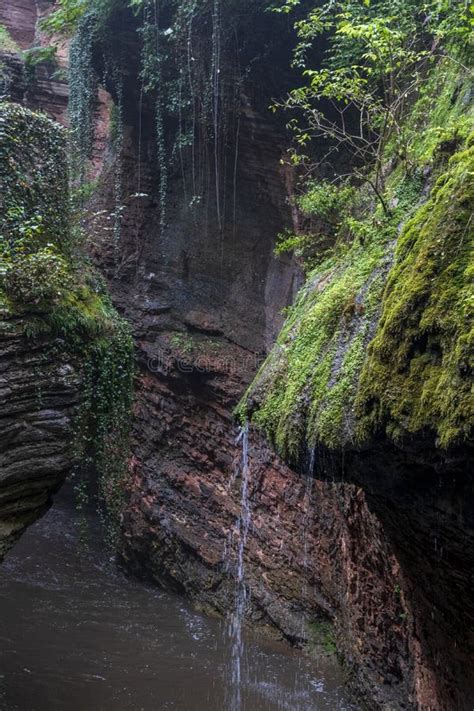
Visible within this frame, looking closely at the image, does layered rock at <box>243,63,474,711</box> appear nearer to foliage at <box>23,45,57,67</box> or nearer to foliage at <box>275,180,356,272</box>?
foliage at <box>275,180,356,272</box>

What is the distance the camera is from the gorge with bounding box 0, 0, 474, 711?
13.7 feet

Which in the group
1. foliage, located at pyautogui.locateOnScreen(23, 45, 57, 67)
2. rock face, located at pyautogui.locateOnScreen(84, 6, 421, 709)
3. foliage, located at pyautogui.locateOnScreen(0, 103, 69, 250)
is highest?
foliage, located at pyautogui.locateOnScreen(23, 45, 57, 67)

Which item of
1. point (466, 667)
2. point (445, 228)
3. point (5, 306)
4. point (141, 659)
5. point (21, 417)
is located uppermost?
point (445, 228)

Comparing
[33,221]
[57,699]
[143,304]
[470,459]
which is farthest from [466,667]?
[143,304]

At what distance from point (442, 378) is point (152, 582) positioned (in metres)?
8.98

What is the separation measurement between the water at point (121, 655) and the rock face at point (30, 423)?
1925 millimetres

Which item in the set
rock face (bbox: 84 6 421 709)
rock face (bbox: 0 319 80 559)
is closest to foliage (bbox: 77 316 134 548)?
rock face (bbox: 0 319 80 559)

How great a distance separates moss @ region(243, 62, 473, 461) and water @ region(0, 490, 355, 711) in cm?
356

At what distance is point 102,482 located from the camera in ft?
33.3

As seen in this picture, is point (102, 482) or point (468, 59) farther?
point (102, 482)

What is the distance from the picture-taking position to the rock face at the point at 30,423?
632 cm

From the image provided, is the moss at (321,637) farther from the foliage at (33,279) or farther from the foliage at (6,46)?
the foliage at (6,46)

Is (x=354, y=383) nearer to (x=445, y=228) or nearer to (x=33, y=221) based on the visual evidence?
(x=445, y=228)

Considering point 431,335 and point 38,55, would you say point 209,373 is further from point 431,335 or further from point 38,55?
point 38,55
